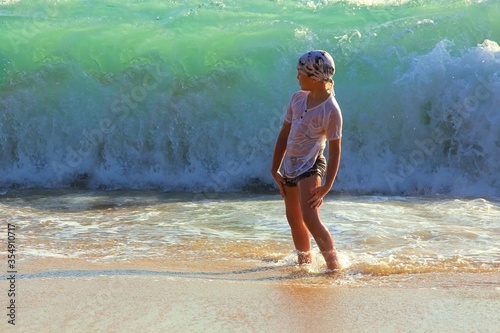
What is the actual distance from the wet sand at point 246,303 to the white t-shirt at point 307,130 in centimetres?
75

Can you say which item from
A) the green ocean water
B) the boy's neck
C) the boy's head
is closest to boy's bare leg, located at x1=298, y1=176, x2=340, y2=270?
the boy's neck

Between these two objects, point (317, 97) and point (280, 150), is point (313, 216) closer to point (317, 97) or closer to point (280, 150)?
point (280, 150)

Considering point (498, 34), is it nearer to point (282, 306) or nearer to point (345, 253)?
point (345, 253)

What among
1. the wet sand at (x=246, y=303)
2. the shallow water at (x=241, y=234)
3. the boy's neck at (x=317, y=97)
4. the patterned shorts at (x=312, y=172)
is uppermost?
the boy's neck at (x=317, y=97)

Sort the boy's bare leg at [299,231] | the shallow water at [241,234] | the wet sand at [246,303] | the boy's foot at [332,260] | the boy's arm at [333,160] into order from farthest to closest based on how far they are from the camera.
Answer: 1. the shallow water at [241,234]
2. the boy's bare leg at [299,231]
3. the boy's foot at [332,260]
4. the boy's arm at [333,160]
5. the wet sand at [246,303]

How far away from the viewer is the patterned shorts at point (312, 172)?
546cm

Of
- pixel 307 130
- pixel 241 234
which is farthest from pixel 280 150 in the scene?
pixel 241 234

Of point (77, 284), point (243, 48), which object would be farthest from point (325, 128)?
point (243, 48)

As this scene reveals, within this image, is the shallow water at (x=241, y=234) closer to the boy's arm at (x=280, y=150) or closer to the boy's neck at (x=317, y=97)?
the boy's arm at (x=280, y=150)

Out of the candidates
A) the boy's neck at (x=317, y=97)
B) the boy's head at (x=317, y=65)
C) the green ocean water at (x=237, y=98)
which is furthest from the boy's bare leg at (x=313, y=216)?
the green ocean water at (x=237, y=98)

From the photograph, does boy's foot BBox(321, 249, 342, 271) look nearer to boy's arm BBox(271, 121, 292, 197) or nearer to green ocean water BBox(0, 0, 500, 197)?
boy's arm BBox(271, 121, 292, 197)

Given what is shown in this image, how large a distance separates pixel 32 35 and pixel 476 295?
9.96 metres

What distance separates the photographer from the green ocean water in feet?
34.4

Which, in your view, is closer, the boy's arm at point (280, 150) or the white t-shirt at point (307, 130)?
the white t-shirt at point (307, 130)
